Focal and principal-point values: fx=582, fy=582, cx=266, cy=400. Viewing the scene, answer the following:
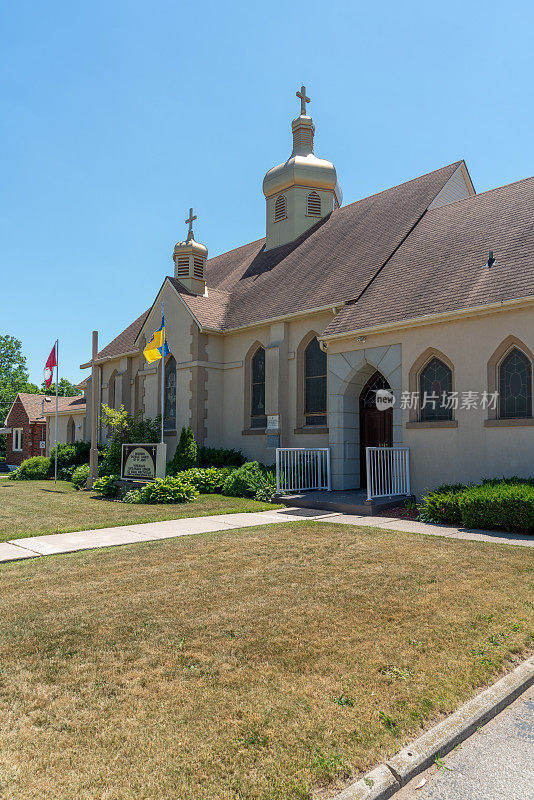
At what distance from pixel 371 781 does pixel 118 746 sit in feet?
4.51

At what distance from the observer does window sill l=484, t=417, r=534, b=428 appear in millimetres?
12016

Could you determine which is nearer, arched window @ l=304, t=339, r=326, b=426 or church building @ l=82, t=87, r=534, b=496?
church building @ l=82, t=87, r=534, b=496

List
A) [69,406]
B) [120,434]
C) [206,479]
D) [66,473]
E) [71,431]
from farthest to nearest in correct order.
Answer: [71,431], [69,406], [66,473], [120,434], [206,479]

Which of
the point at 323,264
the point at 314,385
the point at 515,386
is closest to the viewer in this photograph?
the point at 515,386

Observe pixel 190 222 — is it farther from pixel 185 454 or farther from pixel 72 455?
pixel 72 455

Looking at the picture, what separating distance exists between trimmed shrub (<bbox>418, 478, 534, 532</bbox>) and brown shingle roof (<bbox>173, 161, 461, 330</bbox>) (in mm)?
7347

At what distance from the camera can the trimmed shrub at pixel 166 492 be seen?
14977 mm

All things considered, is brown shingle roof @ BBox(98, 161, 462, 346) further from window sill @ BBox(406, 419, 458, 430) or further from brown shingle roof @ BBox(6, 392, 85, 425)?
brown shingle roof @ BBox(6, 392, 85, 425)

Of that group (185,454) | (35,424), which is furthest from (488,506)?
(35,424)

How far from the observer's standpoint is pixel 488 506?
403 inches

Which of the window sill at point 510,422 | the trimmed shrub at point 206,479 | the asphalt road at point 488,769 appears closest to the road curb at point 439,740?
the asphalt road at point 488,769

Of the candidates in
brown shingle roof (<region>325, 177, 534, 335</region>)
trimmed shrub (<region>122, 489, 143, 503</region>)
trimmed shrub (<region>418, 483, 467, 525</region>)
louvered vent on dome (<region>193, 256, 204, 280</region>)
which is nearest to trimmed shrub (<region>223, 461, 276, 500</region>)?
trimmed shrub (<region>122, 489, 143, 503</region>)

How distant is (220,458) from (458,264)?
9.72 metres

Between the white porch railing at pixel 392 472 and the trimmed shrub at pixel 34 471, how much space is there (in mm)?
18773
